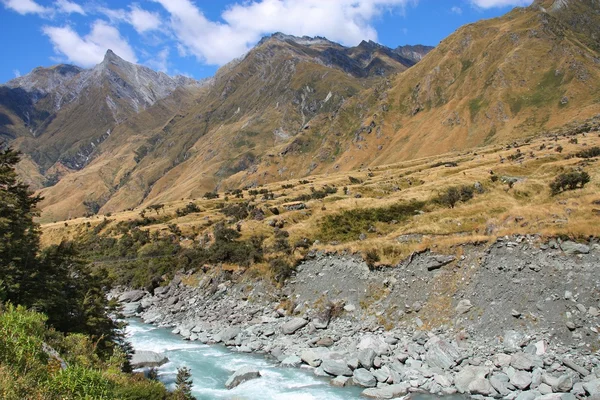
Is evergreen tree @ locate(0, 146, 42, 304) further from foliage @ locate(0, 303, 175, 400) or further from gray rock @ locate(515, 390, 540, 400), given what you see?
gray rock @ locate(515, 390, 540, 400)

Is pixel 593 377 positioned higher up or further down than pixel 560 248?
further down

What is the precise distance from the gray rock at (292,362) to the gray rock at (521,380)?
55.3ft

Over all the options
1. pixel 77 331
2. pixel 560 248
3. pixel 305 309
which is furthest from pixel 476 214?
pixel 77 331

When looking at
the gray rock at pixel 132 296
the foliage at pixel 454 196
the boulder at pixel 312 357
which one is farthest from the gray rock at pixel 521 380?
the gray rock at pixel 132 296

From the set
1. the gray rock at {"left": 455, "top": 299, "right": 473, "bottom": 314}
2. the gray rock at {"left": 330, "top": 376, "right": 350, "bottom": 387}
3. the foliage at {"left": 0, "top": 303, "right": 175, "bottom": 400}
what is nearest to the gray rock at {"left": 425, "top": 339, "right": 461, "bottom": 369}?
the gray rock at {"left": 455, "top": 299, "right": 473, "bottom": 314}

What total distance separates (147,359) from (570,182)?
62693 millimetres

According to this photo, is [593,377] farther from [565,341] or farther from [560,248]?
[560,248]

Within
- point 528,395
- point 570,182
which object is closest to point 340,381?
point 528,395

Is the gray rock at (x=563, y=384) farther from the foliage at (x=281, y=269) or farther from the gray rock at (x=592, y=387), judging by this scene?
the foliage at (x=281, y=269)

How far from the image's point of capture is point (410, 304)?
128 feet

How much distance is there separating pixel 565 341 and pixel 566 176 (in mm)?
40724

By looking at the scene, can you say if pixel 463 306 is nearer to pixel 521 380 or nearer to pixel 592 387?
pixel 521 380

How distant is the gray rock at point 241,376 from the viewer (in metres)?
31.6

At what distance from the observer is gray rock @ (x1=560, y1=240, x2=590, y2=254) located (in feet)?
109
